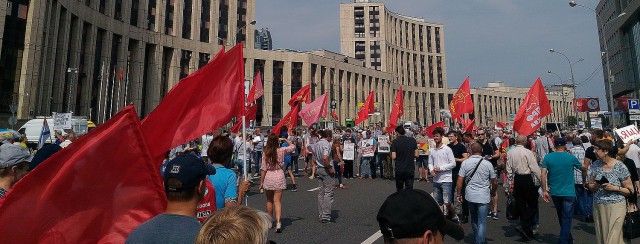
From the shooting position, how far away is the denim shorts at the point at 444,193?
7600 mm

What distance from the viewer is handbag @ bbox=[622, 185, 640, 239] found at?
4.94m

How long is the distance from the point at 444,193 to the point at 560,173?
6.92 feet

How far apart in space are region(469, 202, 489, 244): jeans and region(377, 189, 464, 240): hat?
474 cm

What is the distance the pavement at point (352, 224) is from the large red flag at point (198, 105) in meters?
2.92

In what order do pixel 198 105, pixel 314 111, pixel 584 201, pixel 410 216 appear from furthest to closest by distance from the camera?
pixel 314 111, pixel 584 201, pixel 198 105, pixel 410 216

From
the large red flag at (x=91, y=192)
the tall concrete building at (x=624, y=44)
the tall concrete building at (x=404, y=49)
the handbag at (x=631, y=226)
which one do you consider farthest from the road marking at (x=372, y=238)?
the tall concrete building at (x=404, y=49)

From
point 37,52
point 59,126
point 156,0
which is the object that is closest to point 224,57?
point 59,126

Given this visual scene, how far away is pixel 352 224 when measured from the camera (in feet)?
25.4

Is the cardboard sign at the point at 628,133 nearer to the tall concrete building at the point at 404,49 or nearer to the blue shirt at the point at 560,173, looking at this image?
the blue shirt at the point at 560,173

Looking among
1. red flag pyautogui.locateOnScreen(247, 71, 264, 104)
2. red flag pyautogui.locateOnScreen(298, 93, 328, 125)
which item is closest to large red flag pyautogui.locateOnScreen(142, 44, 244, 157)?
red flag pyautogui.locateOnScreen(298, 93, 328, 125)

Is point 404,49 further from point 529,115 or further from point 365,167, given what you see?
point 529,115

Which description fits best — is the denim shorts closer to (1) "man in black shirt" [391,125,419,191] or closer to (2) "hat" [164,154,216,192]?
(1) "man in black shirt" [391,125,419,191]

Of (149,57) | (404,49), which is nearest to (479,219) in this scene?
(149,57)

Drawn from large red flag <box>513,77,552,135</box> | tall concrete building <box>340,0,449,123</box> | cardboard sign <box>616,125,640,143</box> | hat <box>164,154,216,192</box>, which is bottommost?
hat <box>164,154,216,192</box>
